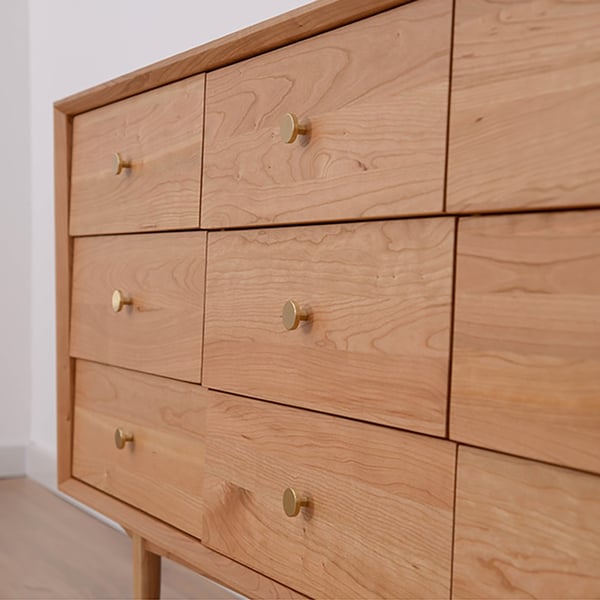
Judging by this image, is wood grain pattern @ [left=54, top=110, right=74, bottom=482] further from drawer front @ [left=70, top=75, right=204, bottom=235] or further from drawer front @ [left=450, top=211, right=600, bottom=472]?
drawer front @ [left=450, top=211, right=600, bottom=472]

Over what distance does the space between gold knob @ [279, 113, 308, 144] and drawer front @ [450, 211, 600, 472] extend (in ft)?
0.79

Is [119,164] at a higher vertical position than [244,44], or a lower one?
lower

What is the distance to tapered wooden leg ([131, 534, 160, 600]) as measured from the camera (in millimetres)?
1312

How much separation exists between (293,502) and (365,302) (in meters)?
0.24

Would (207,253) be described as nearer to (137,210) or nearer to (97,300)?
(137,210)

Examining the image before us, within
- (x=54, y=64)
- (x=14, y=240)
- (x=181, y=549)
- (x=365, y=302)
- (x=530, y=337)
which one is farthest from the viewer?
(x=14, y=240)

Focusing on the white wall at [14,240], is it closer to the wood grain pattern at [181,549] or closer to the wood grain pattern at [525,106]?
the wood grain pattern at [181,549]

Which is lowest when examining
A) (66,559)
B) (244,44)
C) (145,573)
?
(66,559)

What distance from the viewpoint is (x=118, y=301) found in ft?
4.06

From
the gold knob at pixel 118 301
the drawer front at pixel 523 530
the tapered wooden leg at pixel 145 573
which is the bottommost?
the tapered wooden leg at pixel 145 573

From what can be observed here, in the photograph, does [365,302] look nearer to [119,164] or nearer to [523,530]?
[523,530]

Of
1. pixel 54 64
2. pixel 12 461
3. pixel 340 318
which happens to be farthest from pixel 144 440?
pixel 54 64

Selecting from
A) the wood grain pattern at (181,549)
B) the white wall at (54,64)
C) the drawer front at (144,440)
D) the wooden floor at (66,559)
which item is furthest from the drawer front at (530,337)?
the white wall at (54,64)

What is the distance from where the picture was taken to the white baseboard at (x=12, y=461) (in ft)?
7.77
